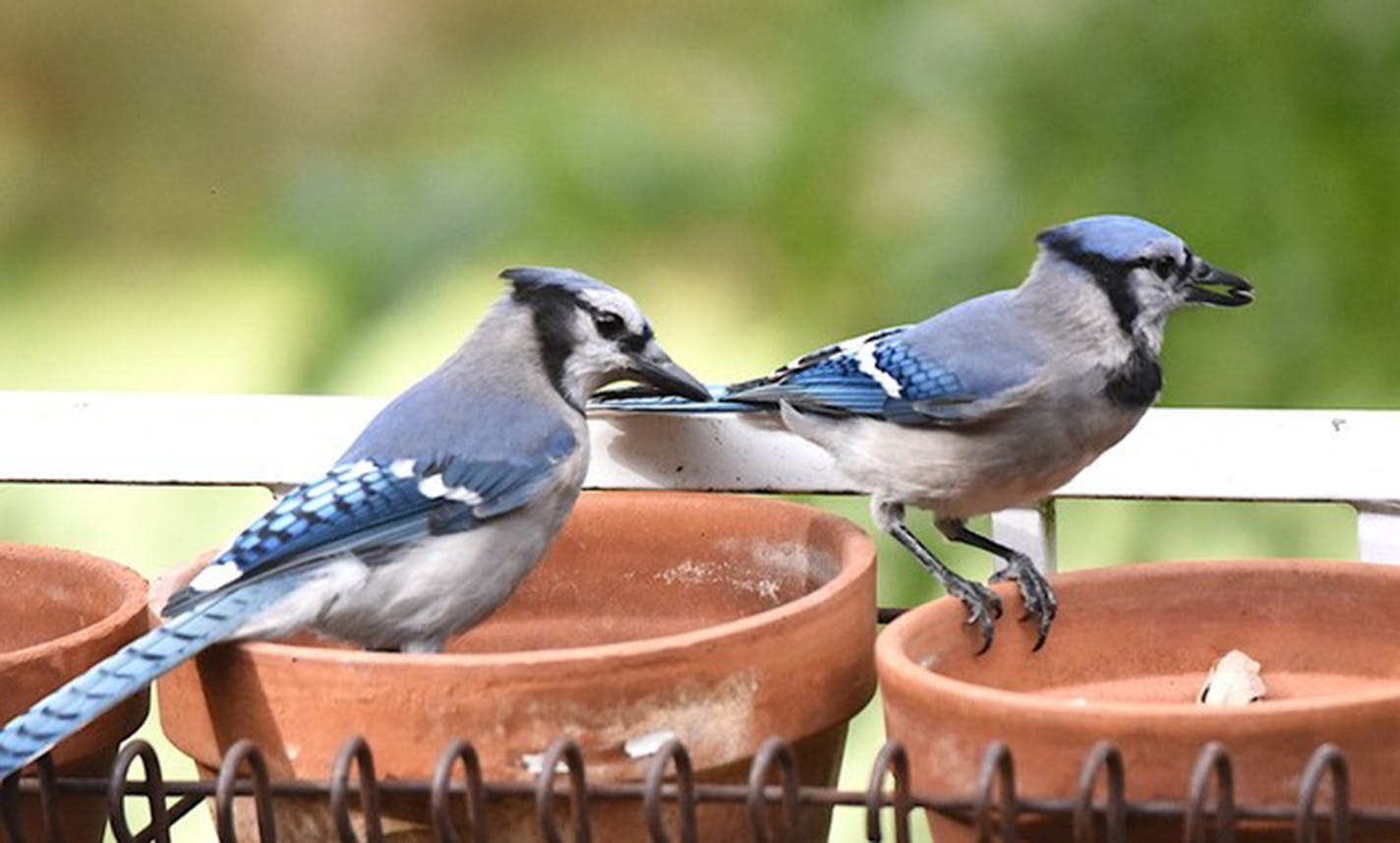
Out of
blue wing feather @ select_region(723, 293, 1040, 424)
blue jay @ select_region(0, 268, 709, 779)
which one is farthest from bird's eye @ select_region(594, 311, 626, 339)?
blue wing feather @ select_region(723, 293, 1040, 424)

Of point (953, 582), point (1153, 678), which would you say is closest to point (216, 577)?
point (953, 582)

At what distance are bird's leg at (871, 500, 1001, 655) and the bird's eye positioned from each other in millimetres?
240

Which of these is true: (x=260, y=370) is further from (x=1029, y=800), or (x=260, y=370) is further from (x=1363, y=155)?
(x=1029, y=800)

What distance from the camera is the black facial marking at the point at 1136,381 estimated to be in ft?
6.45

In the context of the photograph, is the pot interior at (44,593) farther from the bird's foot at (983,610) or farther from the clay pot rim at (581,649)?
the bird's foot at (983,610)

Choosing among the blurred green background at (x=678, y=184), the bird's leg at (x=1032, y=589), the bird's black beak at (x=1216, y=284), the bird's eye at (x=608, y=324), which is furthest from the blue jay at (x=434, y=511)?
the blurred green background at (x=678, y=184)

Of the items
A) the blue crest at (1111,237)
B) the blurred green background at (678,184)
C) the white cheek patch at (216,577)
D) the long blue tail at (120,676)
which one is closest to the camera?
the long blue tail at (120,676)

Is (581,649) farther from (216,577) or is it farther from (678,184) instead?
(678,184)

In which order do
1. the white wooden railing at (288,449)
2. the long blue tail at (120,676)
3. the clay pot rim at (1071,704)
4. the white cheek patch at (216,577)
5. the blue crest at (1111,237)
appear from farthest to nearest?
the white wooden railing at (288,449), the blue crest at (1111,237), the white cheek patch at (216,577), the long blue tail at (120,676), the clay pot rim at (1071,704)

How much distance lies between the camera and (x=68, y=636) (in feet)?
5.98

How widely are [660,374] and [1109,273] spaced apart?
321 mm

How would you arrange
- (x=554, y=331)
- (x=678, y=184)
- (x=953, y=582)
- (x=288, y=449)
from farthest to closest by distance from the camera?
(x=678, y=184) < (x=288, y=449) < (x=554, y=331) < (x=953, y=582)

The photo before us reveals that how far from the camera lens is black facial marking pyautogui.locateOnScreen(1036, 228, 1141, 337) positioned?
197 cm

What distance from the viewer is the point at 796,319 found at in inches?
98.6
